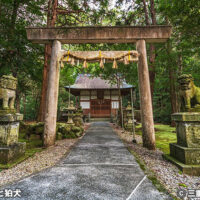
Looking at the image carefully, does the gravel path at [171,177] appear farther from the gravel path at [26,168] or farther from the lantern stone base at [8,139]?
the lantern stone base at [8,139]

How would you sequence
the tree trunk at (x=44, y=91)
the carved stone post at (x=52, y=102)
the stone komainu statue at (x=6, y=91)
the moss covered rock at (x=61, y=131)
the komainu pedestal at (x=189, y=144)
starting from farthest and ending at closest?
1. the tree trunk at (x=44, y=91)
2. the moss covered rock at (x=61, y=131)
3. the carved stone post at (x=52, y=102)
4. the stone komainu statue at (x=6, y=91)
5. the komainu pedestal at (x=189, y=144)

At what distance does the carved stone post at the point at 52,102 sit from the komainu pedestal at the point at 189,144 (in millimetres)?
3735

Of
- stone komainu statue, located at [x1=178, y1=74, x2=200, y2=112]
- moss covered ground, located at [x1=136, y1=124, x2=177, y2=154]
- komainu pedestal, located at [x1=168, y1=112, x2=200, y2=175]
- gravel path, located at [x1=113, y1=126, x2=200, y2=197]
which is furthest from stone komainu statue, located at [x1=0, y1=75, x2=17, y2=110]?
moss covered ground, located at [x1=136, y1=124, x2=177, y2=154]

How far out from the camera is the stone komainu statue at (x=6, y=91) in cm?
288

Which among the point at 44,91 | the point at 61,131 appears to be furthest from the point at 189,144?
the point at 44,91

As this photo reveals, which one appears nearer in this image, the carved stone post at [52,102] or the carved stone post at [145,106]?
the carved stone post at [145,106]

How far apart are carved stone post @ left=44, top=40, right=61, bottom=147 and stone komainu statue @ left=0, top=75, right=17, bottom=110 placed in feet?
4.06

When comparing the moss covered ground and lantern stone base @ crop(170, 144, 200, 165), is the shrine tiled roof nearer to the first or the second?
the moss covered ground

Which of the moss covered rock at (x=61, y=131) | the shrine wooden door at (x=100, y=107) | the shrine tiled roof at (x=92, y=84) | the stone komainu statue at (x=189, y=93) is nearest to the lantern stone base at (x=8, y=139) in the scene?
the moss covered rock at (x=61, y=131)

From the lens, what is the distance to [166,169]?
7.97 feet

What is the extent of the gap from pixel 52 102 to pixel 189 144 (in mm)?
4147

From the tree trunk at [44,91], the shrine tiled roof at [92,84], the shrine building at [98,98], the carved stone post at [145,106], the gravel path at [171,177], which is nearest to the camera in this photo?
the gravel path at [171,177]

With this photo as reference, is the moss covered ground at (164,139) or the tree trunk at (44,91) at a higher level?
the tree trunk at (44,91)

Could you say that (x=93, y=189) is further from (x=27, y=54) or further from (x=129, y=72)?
(x=129, y=72)
